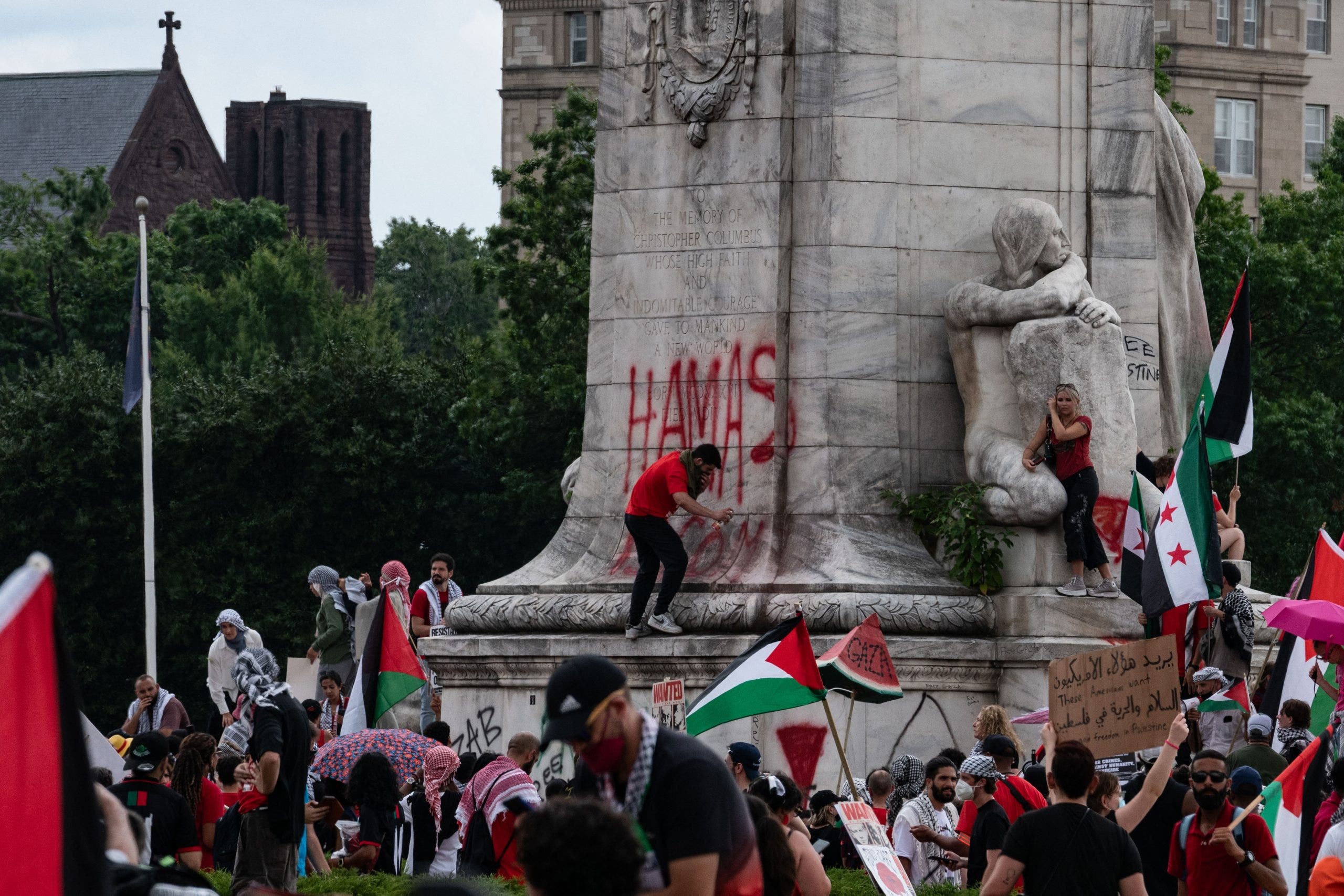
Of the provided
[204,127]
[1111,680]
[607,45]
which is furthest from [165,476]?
[204,127]

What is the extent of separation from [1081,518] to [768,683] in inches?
189

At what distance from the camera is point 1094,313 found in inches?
768

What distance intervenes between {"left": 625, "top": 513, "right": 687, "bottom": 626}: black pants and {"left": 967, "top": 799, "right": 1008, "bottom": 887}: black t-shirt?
5.77m

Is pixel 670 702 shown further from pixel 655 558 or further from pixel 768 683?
pixel 655 558

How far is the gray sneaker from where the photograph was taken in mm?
19266

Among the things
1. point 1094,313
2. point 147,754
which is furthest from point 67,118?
point 147,754

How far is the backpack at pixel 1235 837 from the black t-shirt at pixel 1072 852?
142cm

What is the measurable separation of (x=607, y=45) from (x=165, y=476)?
3233 cm

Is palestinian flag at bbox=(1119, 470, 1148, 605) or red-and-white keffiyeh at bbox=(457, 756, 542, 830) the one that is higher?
palestinian flag at bbox=(1119, 470, 1148, 605)

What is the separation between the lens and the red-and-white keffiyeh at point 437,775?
52.7ft

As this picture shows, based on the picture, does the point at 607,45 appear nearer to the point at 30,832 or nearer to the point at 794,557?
the point at 794,557

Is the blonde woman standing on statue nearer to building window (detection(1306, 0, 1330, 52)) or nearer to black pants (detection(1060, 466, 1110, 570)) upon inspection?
black pants (detection(1060, 466, 1110, 570))

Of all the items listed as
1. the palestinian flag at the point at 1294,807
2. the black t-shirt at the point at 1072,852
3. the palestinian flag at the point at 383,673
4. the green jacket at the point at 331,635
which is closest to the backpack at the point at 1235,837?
the palestinian flag at the point at 1294,807

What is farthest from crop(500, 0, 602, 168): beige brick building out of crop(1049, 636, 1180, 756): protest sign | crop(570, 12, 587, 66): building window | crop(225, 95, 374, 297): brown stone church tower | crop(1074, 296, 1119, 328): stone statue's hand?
crop(1049, 636, 1180, 756): protest sign
